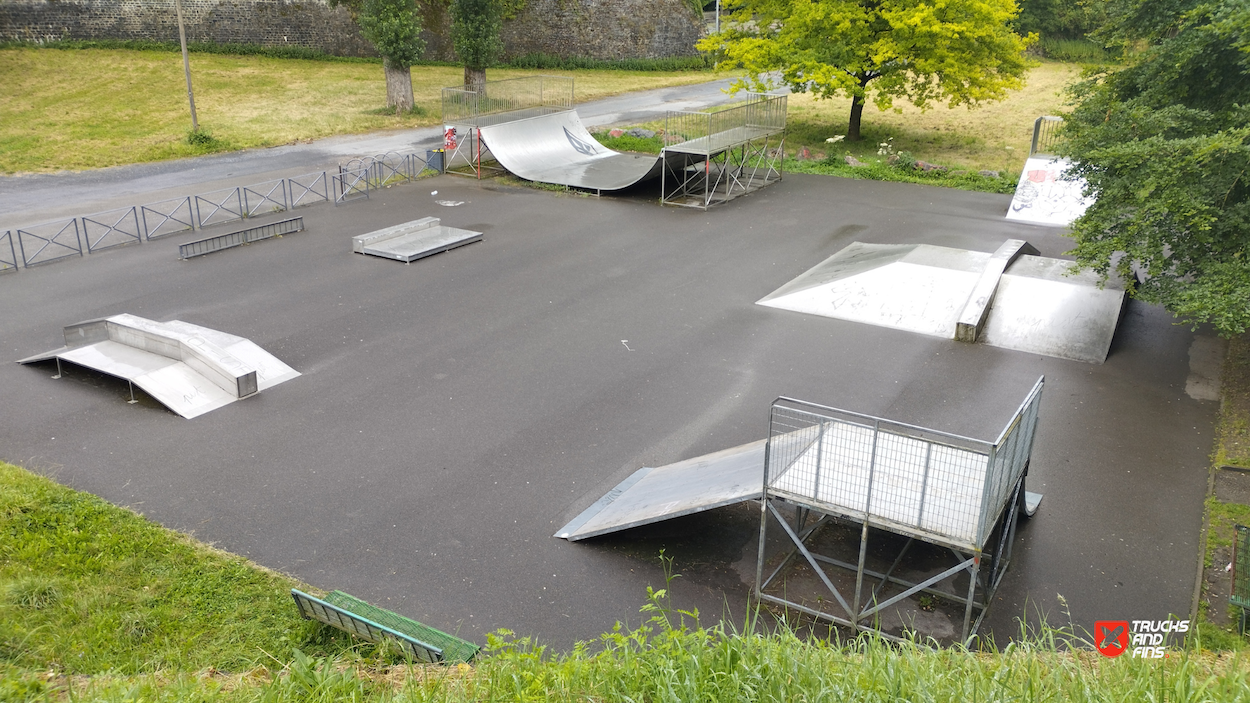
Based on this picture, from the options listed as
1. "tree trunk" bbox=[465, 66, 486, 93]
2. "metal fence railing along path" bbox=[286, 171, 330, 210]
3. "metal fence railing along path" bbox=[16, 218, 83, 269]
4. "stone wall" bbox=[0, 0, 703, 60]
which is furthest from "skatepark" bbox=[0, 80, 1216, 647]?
"stone wall" bbox=[0, 0, 703, 60]

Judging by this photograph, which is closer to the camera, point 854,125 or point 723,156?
point 723,156

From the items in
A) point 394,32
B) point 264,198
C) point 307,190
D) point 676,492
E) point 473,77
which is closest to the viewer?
point 676,492

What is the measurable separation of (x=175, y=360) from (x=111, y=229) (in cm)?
837

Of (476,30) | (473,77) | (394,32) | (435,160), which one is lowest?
(435,160)

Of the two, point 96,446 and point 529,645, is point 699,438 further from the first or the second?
point 96,446

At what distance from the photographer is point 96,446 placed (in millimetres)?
10906

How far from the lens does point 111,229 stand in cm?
1941

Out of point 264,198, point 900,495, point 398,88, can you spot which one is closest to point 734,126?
point 264,198

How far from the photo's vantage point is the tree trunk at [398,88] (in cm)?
3469

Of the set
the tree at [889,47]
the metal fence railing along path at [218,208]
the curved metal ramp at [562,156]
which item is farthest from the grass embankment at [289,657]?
the tree at [889,47]

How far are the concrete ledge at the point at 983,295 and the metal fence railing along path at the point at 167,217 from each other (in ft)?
54.7

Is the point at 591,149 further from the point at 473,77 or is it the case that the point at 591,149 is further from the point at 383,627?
the point at 383,627

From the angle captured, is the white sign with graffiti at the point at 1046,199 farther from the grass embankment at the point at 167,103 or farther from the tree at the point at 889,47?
the grass embankment at the point at 167,103

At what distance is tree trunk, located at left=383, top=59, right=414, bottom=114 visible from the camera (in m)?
34.7
